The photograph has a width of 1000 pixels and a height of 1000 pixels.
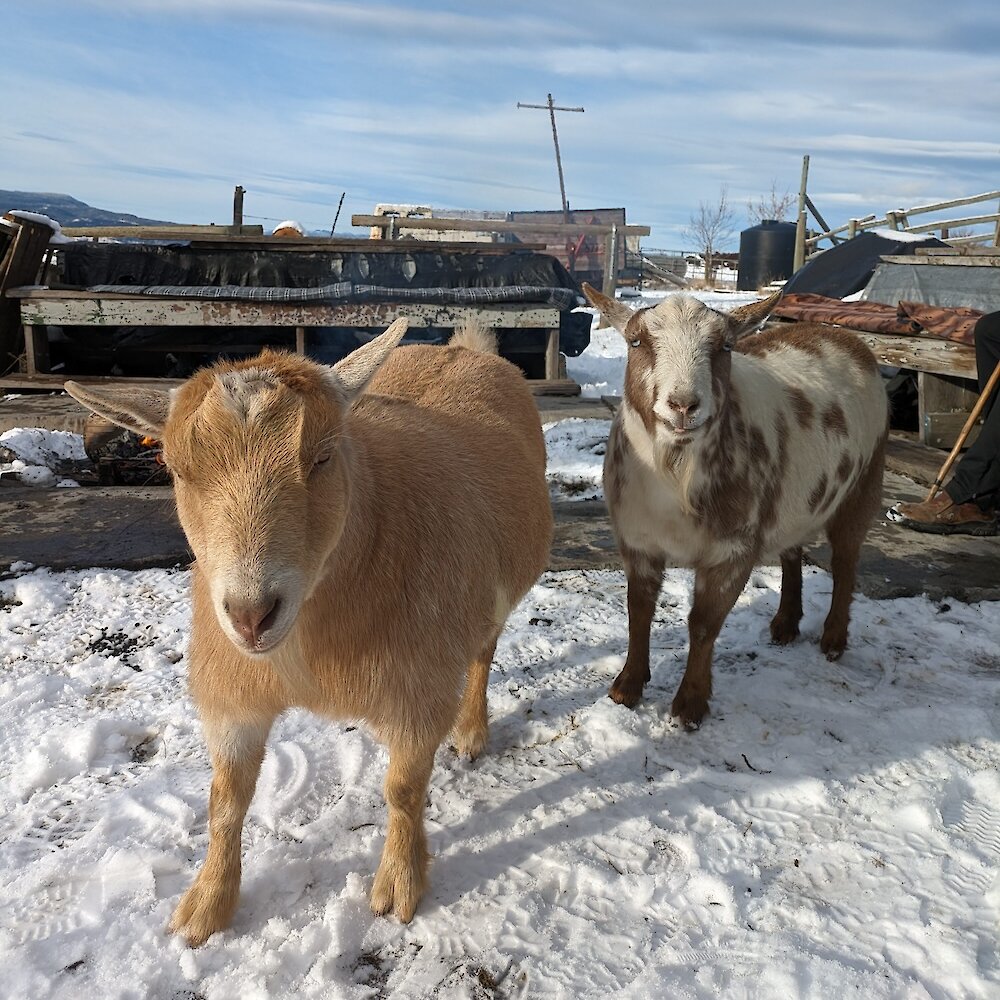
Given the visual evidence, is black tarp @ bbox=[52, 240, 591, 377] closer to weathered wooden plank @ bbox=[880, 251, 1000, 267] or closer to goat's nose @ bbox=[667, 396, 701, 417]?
weathered wooden plank @ bbox=[880, 251, 1000, 267]

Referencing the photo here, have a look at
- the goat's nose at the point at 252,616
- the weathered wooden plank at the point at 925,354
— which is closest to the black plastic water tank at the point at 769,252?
the weathered wooden plank at the point at 925,354

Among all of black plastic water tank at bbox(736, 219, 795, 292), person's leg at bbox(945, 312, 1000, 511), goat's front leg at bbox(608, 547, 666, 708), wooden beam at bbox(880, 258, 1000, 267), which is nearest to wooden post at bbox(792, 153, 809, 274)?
black plastic water tank at bbox(736, 219, 795, 292)

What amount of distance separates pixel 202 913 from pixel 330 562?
115cm

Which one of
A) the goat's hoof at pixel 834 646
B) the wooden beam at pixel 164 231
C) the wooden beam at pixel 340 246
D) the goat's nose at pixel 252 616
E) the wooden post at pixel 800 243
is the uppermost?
the wooden post at pixel 800 243

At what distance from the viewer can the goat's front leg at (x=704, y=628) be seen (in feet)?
11.2

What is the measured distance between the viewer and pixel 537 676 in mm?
3793

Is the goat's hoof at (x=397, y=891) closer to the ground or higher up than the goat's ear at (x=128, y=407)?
closer to the ground

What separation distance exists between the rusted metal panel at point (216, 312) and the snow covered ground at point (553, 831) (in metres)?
6.12

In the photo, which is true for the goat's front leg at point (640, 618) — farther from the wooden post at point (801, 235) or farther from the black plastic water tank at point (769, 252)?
the black plastic water tank at point (769, 252)

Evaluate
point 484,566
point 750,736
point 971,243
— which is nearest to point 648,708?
point 750,736

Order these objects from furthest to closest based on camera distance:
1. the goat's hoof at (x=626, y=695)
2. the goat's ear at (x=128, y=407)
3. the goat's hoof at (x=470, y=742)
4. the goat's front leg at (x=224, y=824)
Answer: the goat's hoof at (x=626, y=695)
the goat's hoof at (x=470, y=742)
the goat's front leg at (x=224, y=824)
the goat's ear at (x=128, y=407)

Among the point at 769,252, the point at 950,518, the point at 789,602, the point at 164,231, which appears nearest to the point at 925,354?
the point at 950,518

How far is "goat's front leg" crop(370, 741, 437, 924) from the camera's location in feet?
7.81

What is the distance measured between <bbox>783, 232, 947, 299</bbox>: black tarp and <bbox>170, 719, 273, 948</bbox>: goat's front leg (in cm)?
1260
